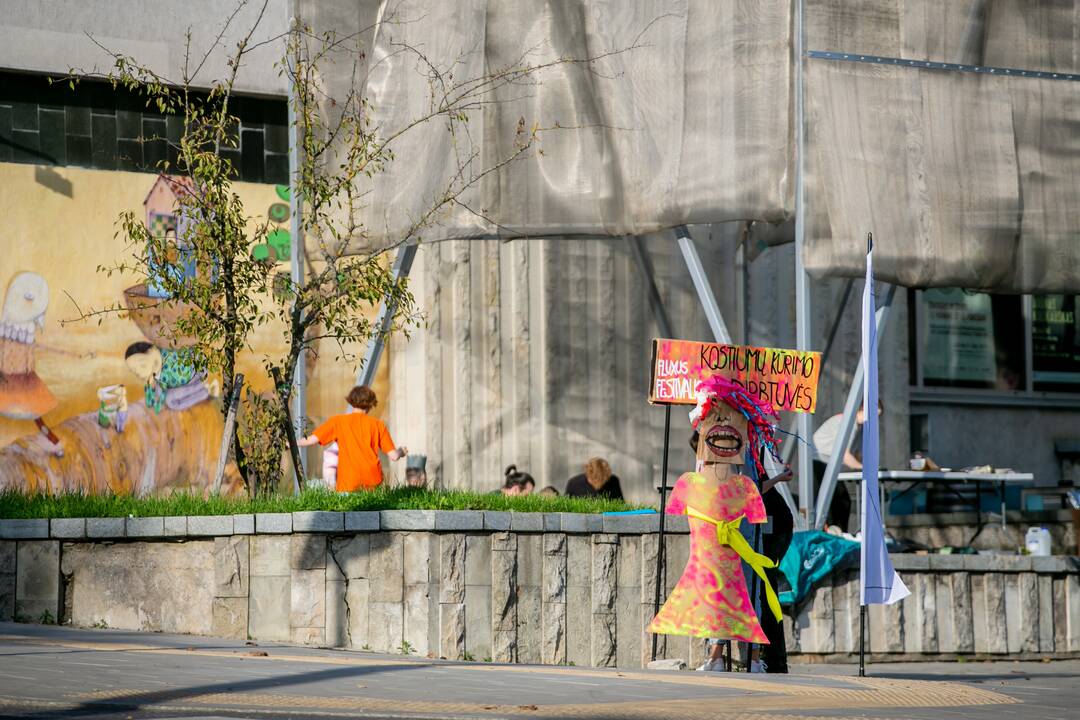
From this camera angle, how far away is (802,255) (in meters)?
15.6

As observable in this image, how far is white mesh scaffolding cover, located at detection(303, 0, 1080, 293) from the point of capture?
625 inches

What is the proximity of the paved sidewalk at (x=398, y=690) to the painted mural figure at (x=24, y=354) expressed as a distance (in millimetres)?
7454

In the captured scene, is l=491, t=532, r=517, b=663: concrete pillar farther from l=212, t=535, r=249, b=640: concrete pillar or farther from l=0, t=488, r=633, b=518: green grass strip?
l=212, t=535, r=249, b=640: concrete pillar

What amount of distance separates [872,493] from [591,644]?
90.1 inches

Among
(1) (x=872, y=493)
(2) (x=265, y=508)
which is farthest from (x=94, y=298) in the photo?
(1) (x=872, y=493)

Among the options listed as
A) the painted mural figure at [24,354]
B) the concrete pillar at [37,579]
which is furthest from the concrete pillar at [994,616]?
the painted mural figure at [24,354]

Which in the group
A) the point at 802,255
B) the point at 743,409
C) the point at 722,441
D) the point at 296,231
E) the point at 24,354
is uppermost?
the point at 296,231

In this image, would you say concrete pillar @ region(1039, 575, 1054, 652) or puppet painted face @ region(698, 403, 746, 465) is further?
concrete pillar @ region(1039, 575, 1054, 652)

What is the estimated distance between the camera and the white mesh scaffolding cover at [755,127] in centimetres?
1588

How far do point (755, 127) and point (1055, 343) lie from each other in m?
10.3

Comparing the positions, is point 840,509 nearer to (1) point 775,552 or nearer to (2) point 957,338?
(1) point 775,552

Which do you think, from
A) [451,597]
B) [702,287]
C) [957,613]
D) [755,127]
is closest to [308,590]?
[451,597]

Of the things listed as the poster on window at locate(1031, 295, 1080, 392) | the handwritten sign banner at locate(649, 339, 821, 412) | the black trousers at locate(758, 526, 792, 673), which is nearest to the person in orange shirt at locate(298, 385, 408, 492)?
the handwritten sign banner at locate(649, 339, 821, 412)

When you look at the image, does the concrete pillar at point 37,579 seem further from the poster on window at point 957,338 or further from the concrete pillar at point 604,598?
the poster on window at point 957,338
